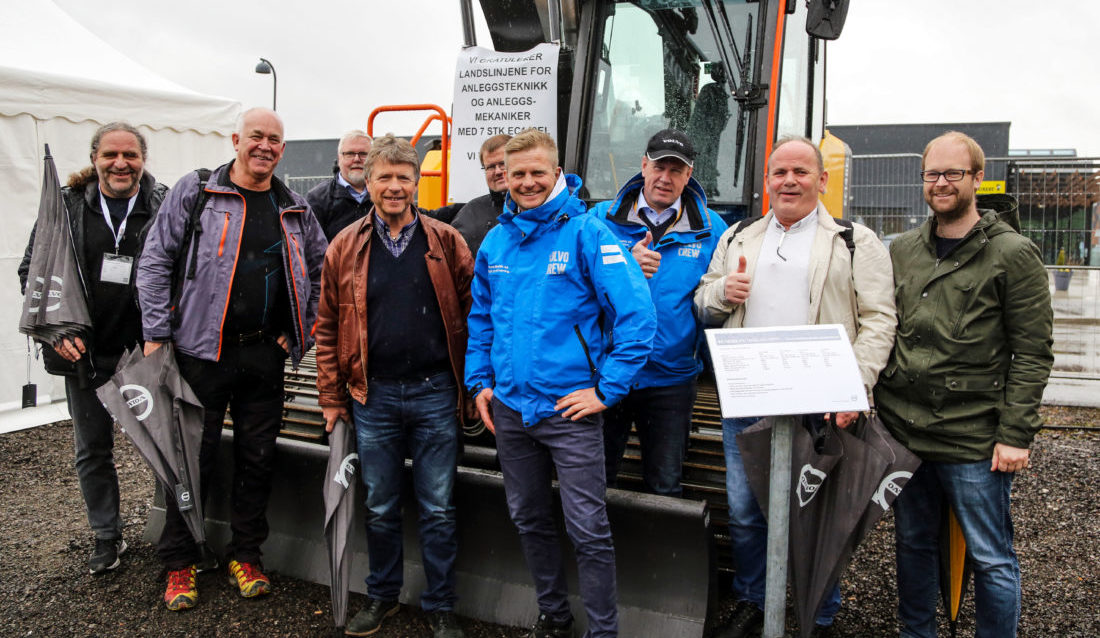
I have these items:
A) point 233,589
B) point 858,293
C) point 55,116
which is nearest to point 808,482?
point 858,293

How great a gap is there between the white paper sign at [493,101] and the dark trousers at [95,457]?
2.34m

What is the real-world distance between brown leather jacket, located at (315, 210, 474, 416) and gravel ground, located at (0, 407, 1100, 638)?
0.99 m

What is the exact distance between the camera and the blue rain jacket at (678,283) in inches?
119

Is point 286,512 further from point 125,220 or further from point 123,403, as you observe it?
point 125,220

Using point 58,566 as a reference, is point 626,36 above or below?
above

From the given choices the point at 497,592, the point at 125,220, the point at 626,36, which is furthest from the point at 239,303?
the point at 626,36

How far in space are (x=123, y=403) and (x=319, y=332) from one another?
953 millimetres

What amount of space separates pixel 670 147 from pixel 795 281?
0.70 metres

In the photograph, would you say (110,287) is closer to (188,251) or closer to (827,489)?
(188,251)

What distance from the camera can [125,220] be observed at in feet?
12.7

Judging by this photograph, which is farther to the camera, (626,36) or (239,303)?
(626,36)

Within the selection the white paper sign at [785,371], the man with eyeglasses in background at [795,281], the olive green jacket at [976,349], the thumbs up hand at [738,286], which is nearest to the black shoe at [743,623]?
the man with eyeglasses in background at [795,281]

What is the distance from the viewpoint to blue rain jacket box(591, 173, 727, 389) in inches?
119

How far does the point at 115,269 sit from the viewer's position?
3830 millimetres
